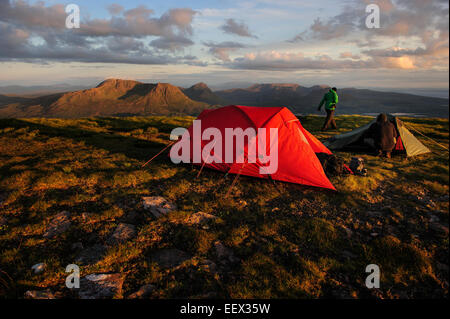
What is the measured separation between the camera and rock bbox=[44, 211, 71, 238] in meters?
5.15

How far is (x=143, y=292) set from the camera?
3.75m

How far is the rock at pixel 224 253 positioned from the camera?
4566 mm

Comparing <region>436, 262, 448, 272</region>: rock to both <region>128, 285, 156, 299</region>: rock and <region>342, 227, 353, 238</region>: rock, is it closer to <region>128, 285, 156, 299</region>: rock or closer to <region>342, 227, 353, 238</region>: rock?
<region>342, 227, 353, 238</region>: rock

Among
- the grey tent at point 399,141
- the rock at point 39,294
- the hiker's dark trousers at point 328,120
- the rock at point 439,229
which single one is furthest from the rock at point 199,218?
the hiker's dark trousers at point 328,120

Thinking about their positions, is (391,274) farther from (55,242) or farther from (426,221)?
(55,242)

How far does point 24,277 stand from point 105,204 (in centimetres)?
269

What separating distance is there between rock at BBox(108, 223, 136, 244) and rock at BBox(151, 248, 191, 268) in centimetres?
97

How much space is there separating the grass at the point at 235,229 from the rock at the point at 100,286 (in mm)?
157

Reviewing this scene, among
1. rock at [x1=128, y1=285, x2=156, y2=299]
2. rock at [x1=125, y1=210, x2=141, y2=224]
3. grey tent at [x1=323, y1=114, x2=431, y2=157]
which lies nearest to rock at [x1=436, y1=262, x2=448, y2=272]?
rock at [x1=128, y1=285, x2=156, y2=299]

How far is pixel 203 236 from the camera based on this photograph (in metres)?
5.14

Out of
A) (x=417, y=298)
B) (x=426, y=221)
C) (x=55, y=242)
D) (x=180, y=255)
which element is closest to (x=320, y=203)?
(x=426, y=221)

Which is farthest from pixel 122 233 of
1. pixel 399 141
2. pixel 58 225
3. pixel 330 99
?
pixel 330 99

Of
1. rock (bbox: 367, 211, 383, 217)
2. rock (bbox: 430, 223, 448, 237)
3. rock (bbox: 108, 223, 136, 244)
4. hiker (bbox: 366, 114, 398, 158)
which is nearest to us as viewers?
rock (bbox: 108, 223, 136, 244)
